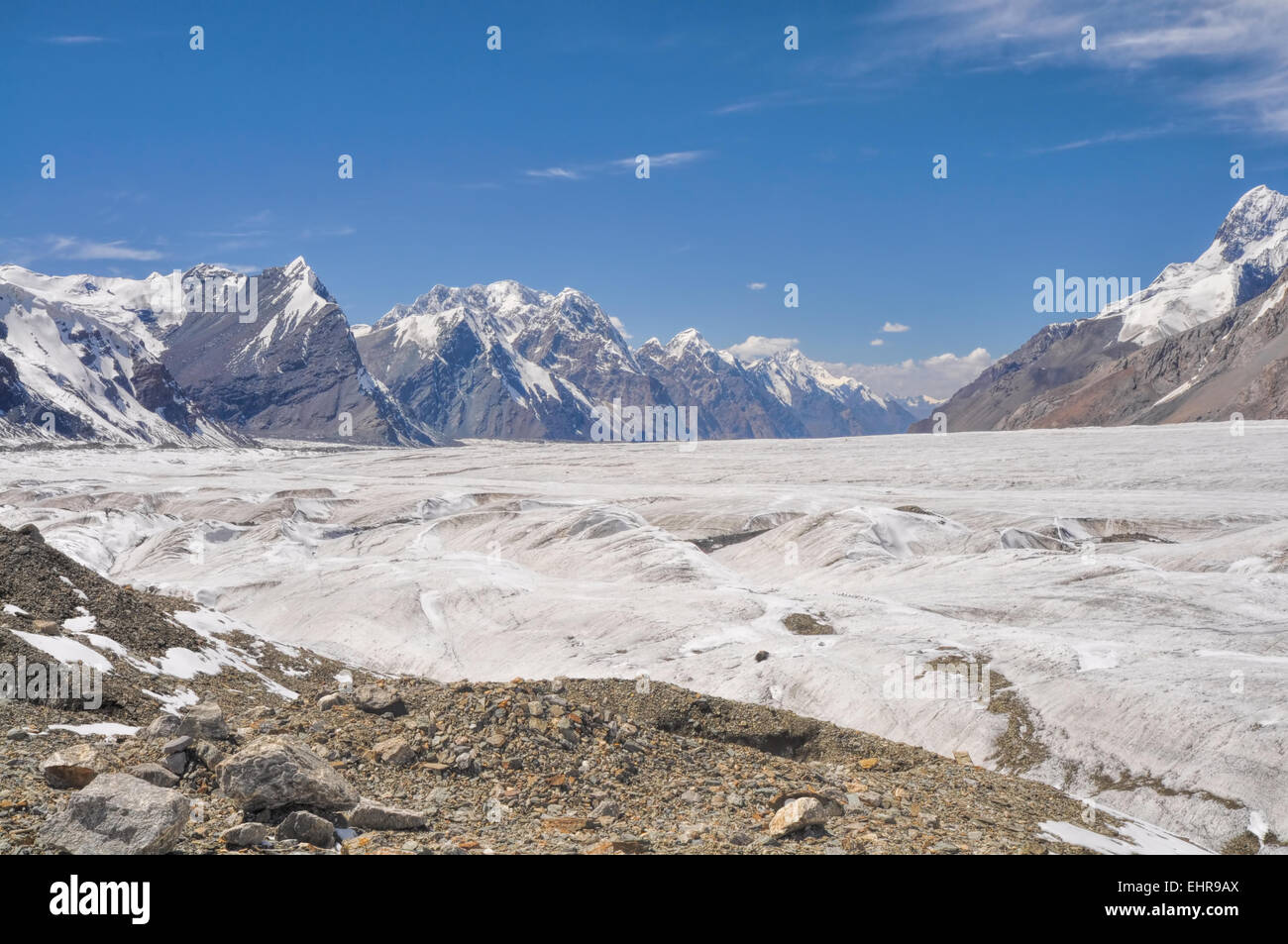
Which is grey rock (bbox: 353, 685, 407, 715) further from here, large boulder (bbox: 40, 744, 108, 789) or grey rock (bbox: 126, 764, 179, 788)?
large boulder (bbox: 40, 744, 108, 789)

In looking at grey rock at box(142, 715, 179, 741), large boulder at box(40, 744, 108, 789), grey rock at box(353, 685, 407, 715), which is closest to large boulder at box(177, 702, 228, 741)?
grey rock at box(142, 715, 179, 741)

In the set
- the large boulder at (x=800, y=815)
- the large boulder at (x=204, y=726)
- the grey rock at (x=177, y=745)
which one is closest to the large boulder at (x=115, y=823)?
the grey rock at (x=177, y=745)

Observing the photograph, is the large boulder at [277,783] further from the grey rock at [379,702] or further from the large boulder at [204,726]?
the grey rock at [379,702]

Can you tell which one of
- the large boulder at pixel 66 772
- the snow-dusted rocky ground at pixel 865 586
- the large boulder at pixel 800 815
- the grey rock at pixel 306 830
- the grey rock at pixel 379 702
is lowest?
the snow-dusted rocky ground at pixel 865 586

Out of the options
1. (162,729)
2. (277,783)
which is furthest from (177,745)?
(277,783)

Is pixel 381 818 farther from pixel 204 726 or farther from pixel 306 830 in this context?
pixel 204 726
